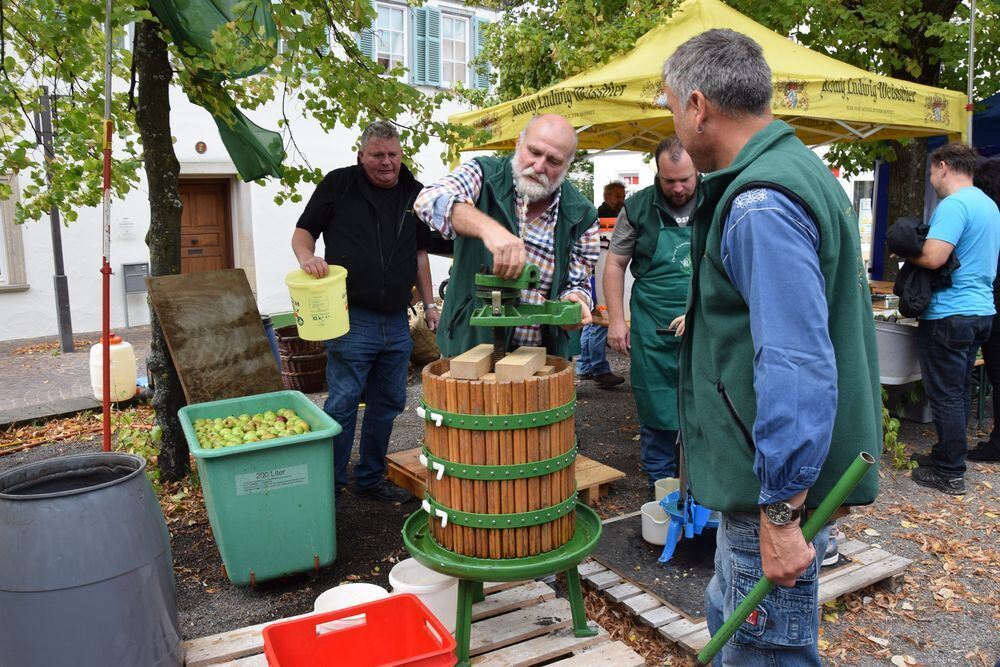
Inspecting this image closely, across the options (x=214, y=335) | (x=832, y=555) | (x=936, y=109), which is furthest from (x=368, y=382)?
(x=936, y=109)

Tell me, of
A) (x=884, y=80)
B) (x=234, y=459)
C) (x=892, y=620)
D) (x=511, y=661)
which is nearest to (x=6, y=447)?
(x=234, y=459)

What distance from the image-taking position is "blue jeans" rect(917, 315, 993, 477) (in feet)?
15.5

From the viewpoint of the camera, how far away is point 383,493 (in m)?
4.52

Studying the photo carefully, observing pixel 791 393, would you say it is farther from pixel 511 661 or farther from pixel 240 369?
pixel 240 369

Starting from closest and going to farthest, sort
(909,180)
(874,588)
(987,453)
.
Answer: (874,588) < (987,453) < (909,180)

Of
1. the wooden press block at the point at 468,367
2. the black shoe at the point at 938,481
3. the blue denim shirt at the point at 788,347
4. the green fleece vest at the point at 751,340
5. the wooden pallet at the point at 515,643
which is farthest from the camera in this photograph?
the black shoe at the point at 938,481

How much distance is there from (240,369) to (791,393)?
3533 mm

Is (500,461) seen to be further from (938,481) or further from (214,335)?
(938,481)

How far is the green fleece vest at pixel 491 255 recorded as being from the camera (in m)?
3.01

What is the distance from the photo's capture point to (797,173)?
5.45 feet

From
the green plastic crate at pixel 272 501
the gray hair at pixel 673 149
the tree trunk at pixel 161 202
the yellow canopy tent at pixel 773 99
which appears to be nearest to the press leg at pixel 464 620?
the green plastic crate at pixel 272 501

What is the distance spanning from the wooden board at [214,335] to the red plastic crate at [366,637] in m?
2.23

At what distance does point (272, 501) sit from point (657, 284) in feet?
7.82

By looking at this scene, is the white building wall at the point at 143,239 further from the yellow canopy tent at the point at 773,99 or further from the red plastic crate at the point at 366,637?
the red plastic crate at the point at 366,637
